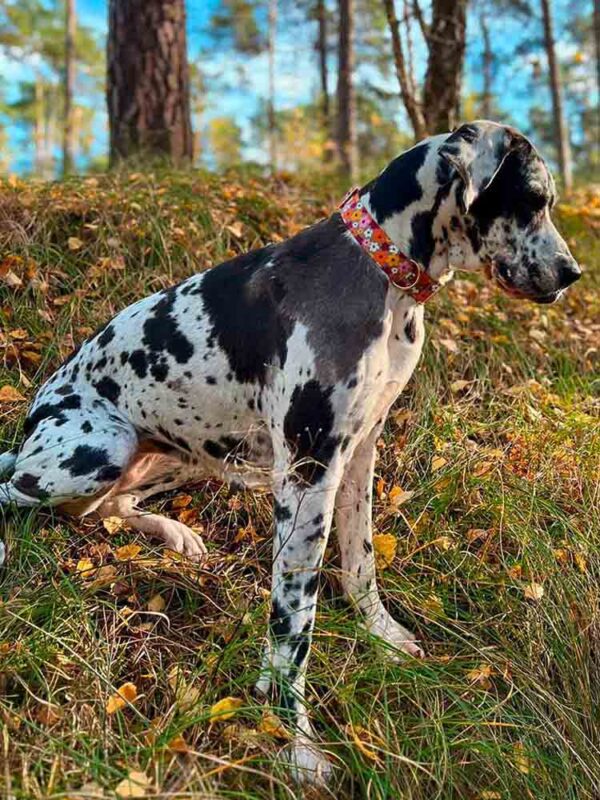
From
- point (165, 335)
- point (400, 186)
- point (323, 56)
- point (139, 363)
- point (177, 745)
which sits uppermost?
point (323, 56)

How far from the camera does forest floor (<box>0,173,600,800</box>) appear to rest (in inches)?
75.0

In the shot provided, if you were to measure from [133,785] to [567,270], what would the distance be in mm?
A: 1882

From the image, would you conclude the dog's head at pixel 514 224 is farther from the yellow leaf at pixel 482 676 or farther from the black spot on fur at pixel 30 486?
the black spot on fur at pixel 30 486

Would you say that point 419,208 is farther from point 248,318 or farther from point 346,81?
point 346,81

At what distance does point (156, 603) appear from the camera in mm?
2488

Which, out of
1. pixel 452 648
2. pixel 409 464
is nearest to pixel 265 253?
pixel 409 464

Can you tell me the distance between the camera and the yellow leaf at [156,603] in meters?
2.48

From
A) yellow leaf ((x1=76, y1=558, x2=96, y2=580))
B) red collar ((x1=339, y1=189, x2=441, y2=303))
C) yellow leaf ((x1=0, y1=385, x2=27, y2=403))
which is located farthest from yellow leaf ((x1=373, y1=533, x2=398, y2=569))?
yellow leaf ((x1=0, y1=385, x2=27, y2=403))

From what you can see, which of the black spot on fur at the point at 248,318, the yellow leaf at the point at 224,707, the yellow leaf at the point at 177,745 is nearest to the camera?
the yellow leaf at the point at 177,745

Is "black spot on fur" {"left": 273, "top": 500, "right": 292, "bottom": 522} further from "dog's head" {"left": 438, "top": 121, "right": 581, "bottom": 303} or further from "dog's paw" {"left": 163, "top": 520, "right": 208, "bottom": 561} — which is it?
"dog's head" {"left": 438, "top": 121, "right": 581, "bottom": 303}

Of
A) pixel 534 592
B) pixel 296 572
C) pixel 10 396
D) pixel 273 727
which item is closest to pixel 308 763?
pixel 273 727

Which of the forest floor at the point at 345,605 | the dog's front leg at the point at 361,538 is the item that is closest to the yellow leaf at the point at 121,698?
the forest floor at the point at 345,605

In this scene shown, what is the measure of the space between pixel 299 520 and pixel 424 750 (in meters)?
0.75

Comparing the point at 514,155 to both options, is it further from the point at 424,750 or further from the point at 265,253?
the point at 424,750
